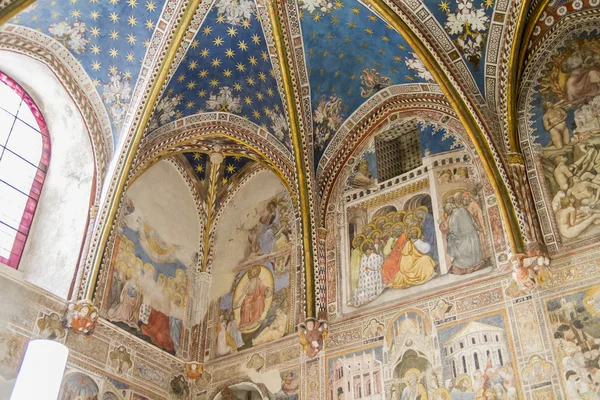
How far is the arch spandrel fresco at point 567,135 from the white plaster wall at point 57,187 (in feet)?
27.8

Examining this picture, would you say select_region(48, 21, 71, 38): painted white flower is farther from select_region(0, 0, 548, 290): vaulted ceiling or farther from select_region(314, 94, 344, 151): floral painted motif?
select_region(314, 94, 344, 151): floral painted motif

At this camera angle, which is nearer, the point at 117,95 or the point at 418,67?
the point at 418,67

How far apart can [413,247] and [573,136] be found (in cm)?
342

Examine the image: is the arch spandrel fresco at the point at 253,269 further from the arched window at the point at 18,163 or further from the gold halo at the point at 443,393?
the arched window at the point at 18,163

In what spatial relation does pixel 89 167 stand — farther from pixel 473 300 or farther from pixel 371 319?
pixel 473 300

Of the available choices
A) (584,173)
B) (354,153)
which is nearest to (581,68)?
(584,173)

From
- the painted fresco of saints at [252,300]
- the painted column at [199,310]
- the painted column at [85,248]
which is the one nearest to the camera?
the painted column at [85,248]

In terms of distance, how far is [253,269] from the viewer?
1474cm

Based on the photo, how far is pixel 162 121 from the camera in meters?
14.2

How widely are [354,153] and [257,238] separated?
9.59 ft

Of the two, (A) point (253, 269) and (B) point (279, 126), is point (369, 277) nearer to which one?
(A) point (253, 269)

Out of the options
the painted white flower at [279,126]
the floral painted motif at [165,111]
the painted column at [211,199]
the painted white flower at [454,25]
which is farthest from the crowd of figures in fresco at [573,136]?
the floral painted motif at [165,111]

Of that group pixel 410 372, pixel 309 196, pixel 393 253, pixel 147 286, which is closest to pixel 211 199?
pixel 147 286

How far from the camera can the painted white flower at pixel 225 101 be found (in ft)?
47.4
